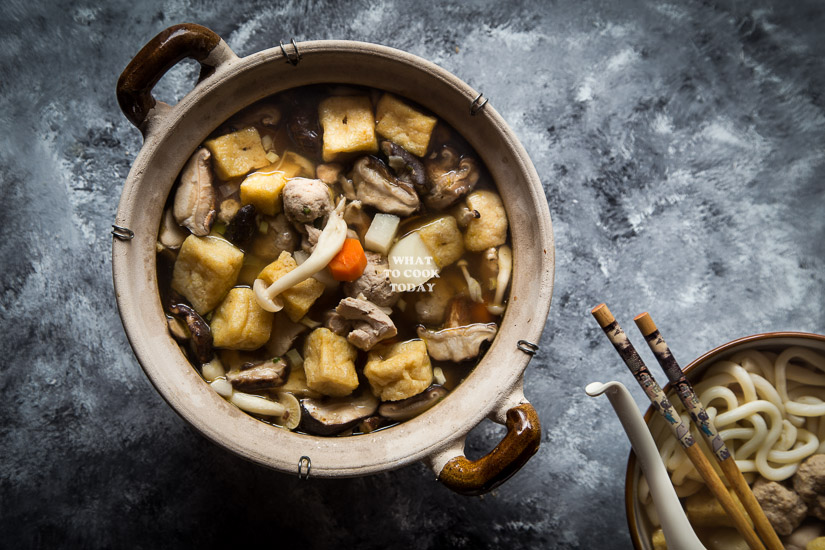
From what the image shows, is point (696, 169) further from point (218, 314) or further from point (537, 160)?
point (218, 314)

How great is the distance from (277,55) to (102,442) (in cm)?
171

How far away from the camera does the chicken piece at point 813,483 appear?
219 centimetres

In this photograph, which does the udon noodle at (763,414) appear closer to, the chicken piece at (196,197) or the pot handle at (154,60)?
the chicken piece at (196,197)

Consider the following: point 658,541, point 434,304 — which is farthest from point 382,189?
point 658,541

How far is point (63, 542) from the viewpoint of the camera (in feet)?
7.77

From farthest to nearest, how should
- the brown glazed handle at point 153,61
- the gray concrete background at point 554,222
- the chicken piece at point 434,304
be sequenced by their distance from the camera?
the gray concrete background at point 554,222, the chicken piece at point 434,304, the brown glazed handle at point 153,61

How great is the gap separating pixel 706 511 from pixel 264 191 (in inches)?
81.6

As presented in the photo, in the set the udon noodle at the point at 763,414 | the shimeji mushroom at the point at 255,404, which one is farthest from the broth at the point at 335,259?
the udon noodle at the point at 763,414

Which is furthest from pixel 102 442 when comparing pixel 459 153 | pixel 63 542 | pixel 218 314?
pixel 459 153

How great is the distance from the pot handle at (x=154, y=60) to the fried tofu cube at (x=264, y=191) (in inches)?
15.5

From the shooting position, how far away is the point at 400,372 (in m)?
2.03

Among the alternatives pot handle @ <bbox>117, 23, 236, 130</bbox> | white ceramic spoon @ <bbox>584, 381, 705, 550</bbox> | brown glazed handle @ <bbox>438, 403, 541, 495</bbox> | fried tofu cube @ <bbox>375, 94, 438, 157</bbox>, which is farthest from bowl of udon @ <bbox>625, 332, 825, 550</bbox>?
pot handle @ <bbox>117, 23, 236, 130</bbox>

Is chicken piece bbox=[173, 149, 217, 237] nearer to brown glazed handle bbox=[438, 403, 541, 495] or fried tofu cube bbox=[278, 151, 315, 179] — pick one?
fried tofu cube bbox=[278, 151, 315, 179]

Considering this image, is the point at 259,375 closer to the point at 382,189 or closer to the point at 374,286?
the point at 374,286
